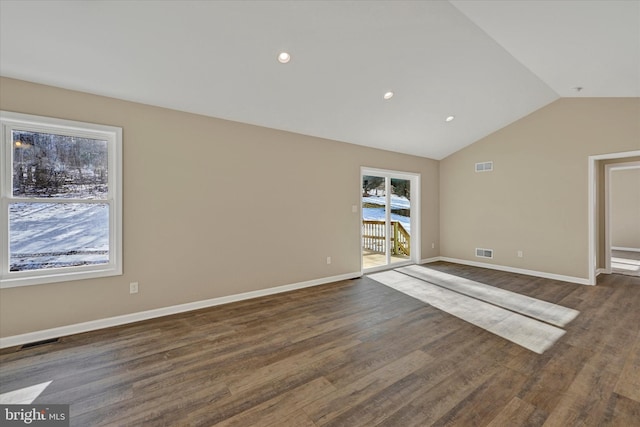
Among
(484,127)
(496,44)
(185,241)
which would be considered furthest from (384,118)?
(185,241)

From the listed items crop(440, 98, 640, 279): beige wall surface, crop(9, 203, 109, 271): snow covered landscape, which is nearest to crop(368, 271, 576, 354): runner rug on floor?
crop(440, 98, 640, 279): beige wall surface

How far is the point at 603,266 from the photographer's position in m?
5.61

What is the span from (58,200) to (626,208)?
1322 cm

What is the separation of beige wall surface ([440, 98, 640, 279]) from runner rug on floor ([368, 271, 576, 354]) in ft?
7.77

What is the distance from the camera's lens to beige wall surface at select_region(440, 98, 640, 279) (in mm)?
4602

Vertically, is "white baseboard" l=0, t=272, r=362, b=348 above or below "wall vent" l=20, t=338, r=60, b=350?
above

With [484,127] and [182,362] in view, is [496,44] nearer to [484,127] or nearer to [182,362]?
[484,127]

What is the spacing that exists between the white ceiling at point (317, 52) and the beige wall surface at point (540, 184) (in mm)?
622

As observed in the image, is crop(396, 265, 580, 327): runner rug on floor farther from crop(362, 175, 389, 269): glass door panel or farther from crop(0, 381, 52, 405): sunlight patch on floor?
crop(0, 381, 52, 405): sunlight patch on floor

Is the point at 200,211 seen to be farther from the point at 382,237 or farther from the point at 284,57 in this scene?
the point at 382,237

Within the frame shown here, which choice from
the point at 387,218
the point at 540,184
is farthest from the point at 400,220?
the point at 540,184

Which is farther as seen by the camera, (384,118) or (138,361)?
(384,118)

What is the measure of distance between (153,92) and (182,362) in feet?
9.62

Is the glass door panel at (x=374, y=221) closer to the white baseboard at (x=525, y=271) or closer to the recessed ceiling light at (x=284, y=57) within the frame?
the white baseboard at (x=525, y=271)
